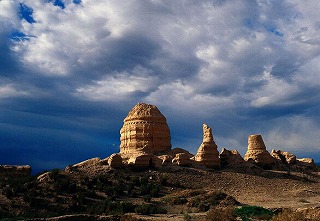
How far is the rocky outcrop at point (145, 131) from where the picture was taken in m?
42.4

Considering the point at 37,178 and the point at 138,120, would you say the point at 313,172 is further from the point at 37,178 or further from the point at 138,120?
the point at 37,178

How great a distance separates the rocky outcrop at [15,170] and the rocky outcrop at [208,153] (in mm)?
16574

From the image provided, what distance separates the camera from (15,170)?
3459cm

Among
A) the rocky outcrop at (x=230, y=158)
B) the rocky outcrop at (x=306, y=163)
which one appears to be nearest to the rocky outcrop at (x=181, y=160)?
the rocky outcrop at (x=230, y=158)

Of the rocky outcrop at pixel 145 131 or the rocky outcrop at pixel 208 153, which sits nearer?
the rocky outcrop at pixel 208 153

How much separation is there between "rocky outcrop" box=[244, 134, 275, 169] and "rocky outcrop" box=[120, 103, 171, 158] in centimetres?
939

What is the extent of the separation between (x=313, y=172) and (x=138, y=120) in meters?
21.7

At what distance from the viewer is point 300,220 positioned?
13.5 m

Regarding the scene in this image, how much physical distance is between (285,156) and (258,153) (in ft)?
22.0

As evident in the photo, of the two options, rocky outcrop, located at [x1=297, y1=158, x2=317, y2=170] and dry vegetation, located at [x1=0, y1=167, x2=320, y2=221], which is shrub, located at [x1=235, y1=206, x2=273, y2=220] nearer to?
dry vegetation, located at [x1=0, y1=167, x2=320, y2=221]

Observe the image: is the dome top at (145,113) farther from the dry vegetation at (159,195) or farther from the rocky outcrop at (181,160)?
the dry vegetation at (159,195)

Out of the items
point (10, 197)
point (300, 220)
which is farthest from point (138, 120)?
point (300, 220)

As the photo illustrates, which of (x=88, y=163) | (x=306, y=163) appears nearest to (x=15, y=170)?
(x=88, y=163)

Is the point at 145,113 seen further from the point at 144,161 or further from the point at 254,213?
the point at 254,213
